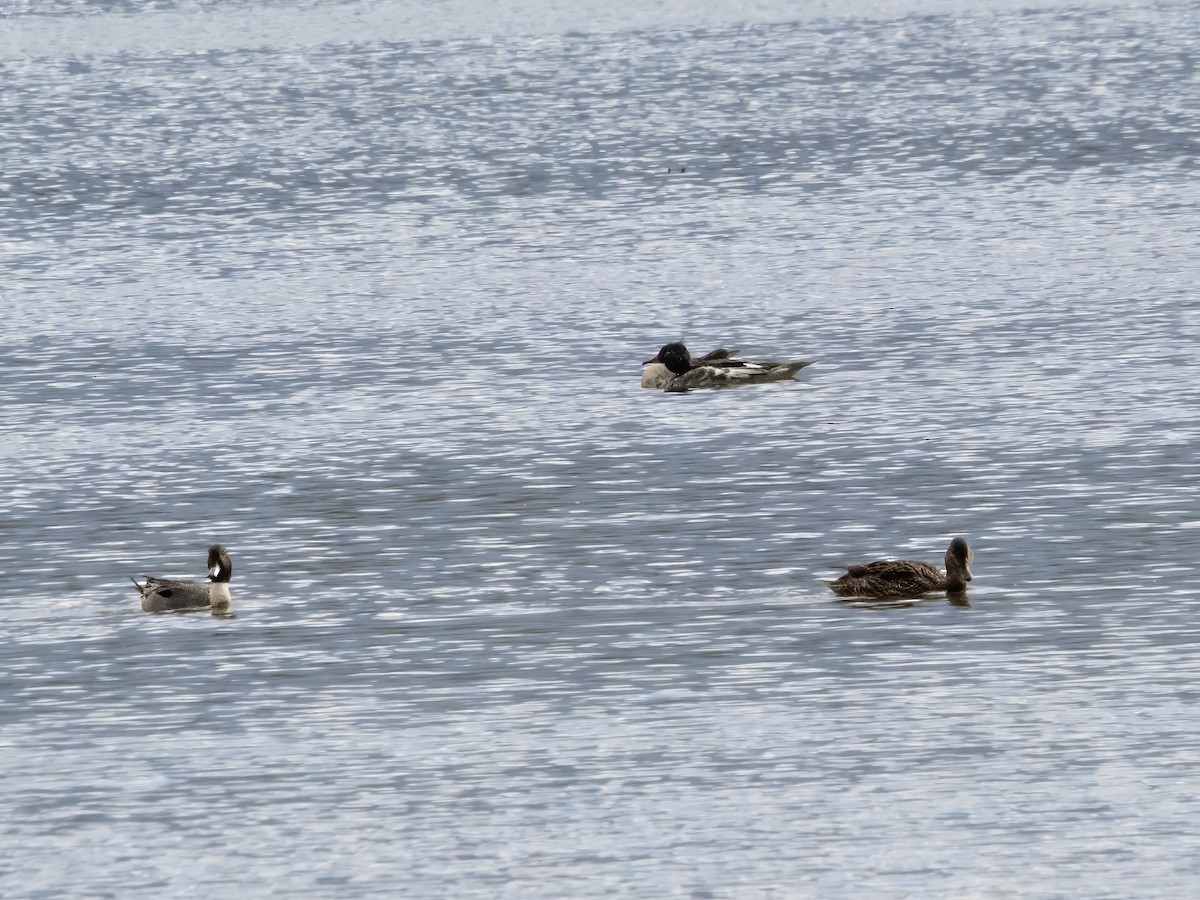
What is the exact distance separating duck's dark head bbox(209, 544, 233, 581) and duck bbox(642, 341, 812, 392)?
936cm

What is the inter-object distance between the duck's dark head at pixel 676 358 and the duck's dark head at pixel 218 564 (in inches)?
363

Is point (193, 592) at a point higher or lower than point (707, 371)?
lower

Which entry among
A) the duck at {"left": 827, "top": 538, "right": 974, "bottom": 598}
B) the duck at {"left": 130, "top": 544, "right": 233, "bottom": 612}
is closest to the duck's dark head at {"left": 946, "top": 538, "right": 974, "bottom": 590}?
the duck at {"left": 827, "top": 538, "right": 974, "bottom": 598}

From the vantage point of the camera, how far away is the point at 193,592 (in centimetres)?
1861

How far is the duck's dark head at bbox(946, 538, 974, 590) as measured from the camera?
18.3 metres

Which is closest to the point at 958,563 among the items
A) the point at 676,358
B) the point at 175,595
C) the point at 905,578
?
the point at 905,578

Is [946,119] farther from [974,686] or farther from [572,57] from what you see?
[974,686]

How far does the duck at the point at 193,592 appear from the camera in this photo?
733 inches

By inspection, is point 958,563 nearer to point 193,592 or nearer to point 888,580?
point 888,580

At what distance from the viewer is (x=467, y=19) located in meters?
88.0

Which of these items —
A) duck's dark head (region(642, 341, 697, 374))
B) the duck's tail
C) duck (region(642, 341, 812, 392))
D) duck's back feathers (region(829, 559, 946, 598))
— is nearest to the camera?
duck's back feathers (region(829, 559, 946, 598))

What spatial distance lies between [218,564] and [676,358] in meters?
9.48

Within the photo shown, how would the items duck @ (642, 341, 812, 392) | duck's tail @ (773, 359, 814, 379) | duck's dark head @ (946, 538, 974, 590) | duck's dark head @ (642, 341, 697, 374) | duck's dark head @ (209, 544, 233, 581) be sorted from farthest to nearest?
duck's tail @ (773, 359, 814, 379), duck @ (642, 341, 812, 392), duck's dark head @ (642, 341, 697, 374), duck's dark head @ (209, 544, 233, 581), duck's dark head @ (946, 538, 974, 590)

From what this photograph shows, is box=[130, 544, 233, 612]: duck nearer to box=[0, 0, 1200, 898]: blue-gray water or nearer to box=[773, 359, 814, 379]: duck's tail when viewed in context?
box=[0, 0, 1200, 898]: blue-gray water
